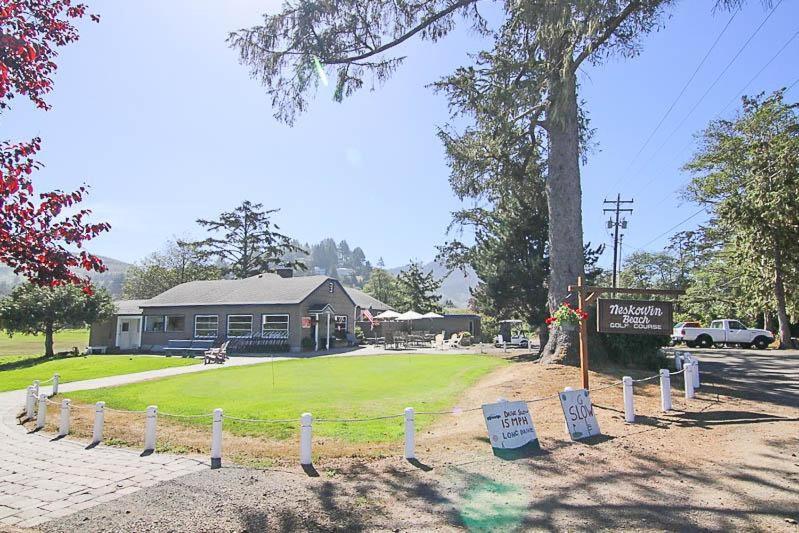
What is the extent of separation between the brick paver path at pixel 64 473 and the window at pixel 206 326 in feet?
77.5

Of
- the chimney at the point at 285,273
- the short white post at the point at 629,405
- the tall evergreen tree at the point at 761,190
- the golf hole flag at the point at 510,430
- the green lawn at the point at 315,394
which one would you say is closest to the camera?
the golf hole flag at the point at 510,430

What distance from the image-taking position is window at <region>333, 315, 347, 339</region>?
3541 centimetres

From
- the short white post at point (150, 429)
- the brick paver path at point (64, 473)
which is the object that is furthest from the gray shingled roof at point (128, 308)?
Answer: the short white post at point (150, 429)

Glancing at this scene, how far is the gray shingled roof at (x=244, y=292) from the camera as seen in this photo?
31531 millimetres

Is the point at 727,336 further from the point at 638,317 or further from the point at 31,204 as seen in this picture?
the point at 31,204

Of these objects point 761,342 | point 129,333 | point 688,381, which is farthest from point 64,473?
point 761,342

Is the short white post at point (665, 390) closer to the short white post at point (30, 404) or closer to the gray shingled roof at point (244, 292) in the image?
the short white post at point (30, 404)

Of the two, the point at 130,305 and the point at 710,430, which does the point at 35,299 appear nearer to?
the point at 130,305

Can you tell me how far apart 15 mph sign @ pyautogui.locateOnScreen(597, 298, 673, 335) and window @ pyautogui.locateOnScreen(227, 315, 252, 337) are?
82.4 feet

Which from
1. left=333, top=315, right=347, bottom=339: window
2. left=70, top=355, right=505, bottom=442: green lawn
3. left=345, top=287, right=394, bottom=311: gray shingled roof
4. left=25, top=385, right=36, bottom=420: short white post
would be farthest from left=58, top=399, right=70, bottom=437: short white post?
left=345, top=287, right=394, bottom=311: gray shingled roof

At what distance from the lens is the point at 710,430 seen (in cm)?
826

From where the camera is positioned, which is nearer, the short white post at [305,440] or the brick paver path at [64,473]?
the brick paver path at [64,473]

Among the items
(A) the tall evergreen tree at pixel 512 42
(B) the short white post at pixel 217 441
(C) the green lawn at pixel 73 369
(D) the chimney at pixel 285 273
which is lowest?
(C) the green lawn at pixel 73 369

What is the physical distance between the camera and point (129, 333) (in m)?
34.8
